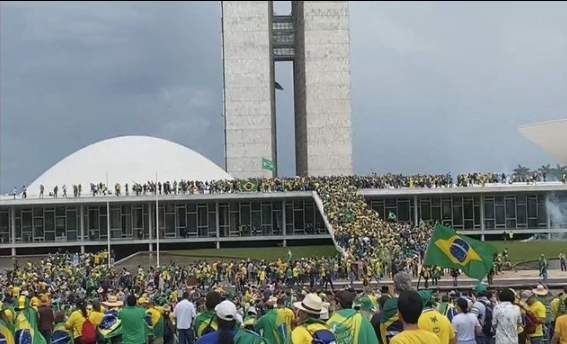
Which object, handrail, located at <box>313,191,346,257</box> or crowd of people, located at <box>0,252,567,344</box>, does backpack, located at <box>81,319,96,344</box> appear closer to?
crowd of people, located at <box>0,252,567,344</box>

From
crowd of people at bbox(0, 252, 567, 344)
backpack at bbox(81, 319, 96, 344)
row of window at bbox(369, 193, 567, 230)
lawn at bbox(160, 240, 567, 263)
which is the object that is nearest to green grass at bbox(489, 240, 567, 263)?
lawn at bbox(160, 240, 567, 263)

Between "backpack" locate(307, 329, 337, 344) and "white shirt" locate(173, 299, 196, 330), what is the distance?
7.06 m

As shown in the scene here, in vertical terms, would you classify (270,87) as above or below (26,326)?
above

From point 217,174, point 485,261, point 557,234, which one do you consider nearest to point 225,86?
point 217,174

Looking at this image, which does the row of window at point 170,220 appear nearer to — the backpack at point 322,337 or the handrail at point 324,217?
the handrail at point 324,217

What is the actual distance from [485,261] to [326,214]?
32920 mm

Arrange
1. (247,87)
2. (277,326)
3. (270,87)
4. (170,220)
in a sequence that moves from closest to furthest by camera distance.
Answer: (277,326), (170,220), (247,87), (270,87)

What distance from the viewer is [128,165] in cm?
6531

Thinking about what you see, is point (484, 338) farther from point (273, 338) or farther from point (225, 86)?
point (225, 86)

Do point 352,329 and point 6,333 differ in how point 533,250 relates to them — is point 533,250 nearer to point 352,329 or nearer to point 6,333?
point 6,333

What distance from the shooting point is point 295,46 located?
266ft

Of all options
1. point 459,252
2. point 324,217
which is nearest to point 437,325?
point 459,252

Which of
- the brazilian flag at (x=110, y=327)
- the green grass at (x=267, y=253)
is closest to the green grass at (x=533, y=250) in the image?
the green grass at (x=267, y=253)

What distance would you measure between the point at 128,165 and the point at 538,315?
55.5 m
